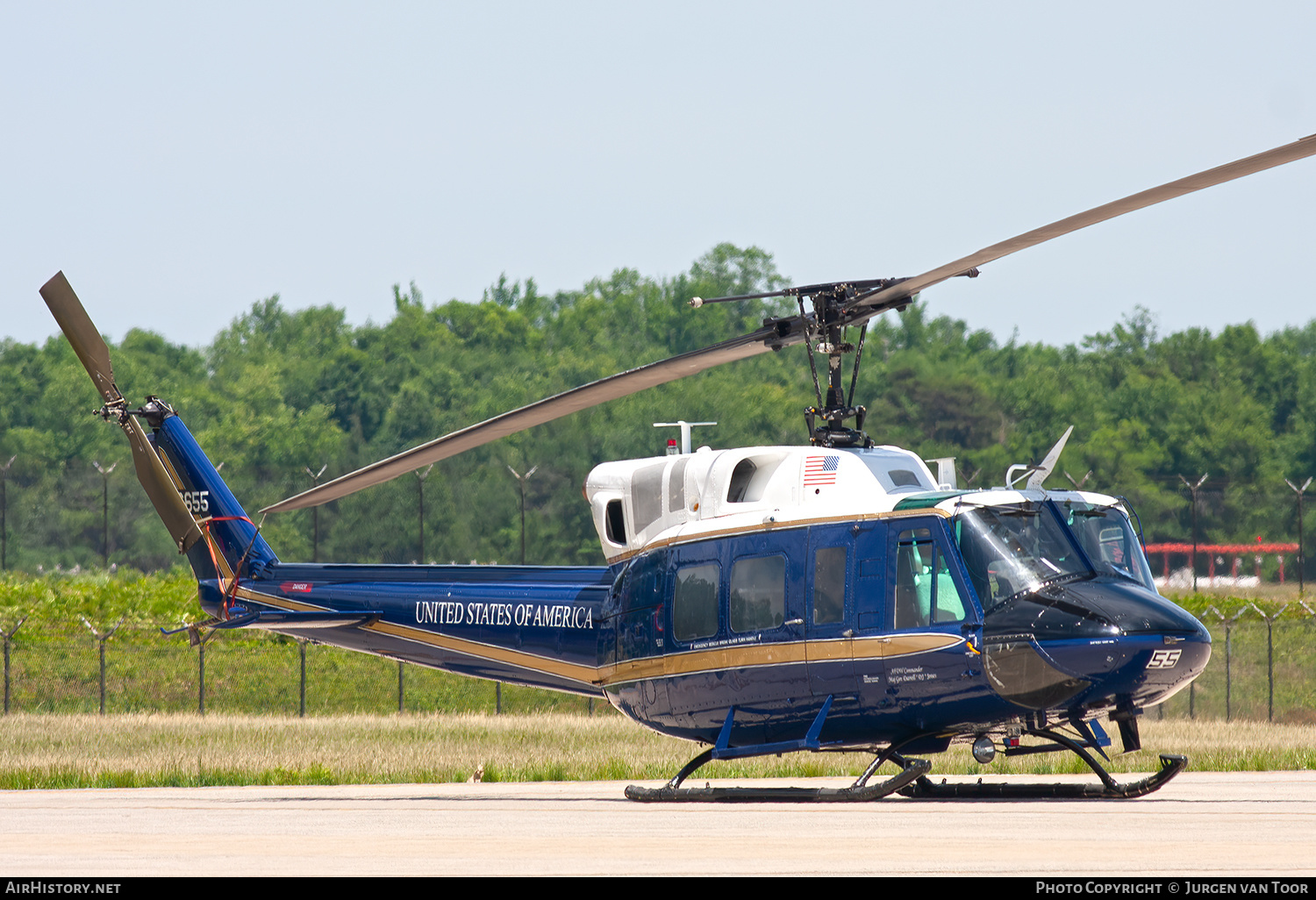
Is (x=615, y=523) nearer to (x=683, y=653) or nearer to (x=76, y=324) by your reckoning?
(x=683, y=653)

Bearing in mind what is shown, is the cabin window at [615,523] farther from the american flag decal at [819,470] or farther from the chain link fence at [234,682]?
the chain link fence at [234,682]

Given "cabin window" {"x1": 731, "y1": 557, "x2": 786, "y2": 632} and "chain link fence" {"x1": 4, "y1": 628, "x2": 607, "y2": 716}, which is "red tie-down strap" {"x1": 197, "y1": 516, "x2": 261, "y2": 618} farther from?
"chain link fence" {"x1": 4, "y1": 628, "x2": 607, "y2": 716}

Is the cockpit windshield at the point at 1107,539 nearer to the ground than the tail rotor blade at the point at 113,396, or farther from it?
nearer to the ground

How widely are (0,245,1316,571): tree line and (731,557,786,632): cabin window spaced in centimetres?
3850

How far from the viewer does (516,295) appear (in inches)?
4545

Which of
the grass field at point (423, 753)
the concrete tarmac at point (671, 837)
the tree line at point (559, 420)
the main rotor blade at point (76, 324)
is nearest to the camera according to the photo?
the concrete tarmac at point (671, 837)

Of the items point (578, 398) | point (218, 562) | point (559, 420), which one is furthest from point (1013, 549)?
point (559, 420)

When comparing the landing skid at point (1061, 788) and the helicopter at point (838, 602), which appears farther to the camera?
the landing skid at point (1061, 788)

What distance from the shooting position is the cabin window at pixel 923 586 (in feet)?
41.2

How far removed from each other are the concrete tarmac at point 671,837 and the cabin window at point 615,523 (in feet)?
7.77

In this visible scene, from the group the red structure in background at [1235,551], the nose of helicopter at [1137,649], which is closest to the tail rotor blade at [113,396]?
the nose of helicopter at [1137,649]

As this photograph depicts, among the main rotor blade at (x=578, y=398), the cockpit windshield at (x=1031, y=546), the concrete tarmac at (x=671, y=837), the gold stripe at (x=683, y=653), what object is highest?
the main rotor blade at (x=578, y=398)

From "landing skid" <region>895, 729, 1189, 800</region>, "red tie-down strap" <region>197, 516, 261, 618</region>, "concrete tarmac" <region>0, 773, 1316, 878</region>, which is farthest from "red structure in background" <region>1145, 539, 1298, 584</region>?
"concrete tarmac" <region>0, 773, 1316, 878</region>

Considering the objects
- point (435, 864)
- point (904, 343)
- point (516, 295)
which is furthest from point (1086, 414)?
point (435, 864)
